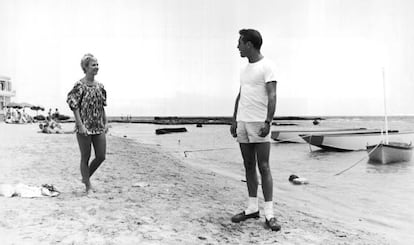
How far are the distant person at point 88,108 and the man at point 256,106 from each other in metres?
2.14

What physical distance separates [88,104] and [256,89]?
2.44 metres

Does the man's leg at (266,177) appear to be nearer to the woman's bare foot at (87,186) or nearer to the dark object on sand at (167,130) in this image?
the woman's bare foot at (87,186)

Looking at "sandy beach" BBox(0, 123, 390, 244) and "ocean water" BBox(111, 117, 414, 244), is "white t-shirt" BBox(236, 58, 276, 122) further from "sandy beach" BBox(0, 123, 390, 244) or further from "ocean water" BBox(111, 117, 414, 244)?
"ocean water" BBox(111, 117, 414, 244)

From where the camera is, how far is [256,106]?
3.90 m

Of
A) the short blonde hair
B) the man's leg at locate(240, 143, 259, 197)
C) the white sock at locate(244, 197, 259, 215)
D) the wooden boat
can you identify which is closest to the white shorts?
the man's leg at locate(240, 143, 259, 197)

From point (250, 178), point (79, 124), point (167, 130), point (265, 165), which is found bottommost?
point (167, 130)

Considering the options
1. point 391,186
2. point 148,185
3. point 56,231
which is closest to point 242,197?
point 148,185

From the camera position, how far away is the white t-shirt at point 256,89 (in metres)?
3.82

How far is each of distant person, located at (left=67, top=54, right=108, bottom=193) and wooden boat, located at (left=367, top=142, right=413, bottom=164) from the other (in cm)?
1276

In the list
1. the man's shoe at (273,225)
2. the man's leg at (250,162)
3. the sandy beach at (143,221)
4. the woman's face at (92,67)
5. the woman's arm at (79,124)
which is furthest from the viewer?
the woman's face at (92,67)

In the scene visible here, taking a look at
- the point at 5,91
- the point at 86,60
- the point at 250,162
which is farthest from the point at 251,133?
the point at 5,91

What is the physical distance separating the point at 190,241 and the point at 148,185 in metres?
3.13

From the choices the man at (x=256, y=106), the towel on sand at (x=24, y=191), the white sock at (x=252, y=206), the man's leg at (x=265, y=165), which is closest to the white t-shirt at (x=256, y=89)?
the man at (x=256, y=106)

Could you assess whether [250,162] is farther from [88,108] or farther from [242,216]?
[88,108]
